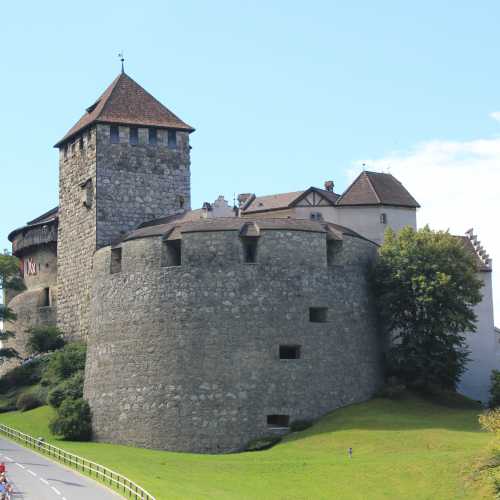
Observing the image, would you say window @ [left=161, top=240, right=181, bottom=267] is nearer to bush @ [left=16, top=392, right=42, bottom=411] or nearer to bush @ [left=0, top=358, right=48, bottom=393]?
bush @ [left=16, top=392, right=42, bottom=411]

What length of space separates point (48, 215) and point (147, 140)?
651 inches

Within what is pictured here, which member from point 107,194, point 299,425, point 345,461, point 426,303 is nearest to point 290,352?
point 299,425

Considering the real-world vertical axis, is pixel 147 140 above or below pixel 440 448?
above

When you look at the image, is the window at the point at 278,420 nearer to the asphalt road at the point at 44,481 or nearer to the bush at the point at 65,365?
the asphalt road at the point at 44,481

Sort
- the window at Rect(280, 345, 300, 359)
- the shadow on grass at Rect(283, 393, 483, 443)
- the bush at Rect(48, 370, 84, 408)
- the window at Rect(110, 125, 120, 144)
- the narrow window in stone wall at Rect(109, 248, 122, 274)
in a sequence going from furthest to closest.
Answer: the window at Rect(110, 125, 120, 144) → the bush at Rect(48, 370, 84, 408) → the narrow window in stone wall at Rect(109, 248, 122, 274) → the window at Rect(280, 345, 300, 359) → the shadow on grass at Rect(283, 393, 483, 443)

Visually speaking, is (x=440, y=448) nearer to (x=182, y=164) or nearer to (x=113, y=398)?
(x=113, y=398)

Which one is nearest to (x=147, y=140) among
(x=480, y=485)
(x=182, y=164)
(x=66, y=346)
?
(x=182, y=164)

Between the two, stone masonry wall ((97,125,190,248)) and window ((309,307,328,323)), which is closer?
window ((309,307,328,323))

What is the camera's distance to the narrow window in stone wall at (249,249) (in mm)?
61469

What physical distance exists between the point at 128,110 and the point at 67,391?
1991 cm

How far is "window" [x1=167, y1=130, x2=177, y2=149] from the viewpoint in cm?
7638

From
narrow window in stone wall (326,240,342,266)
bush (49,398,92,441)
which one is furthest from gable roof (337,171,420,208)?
bush (49,398,92,441)

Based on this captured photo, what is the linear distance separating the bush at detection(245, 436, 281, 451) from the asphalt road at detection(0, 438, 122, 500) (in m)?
10.6

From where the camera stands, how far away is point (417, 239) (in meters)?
64.8
